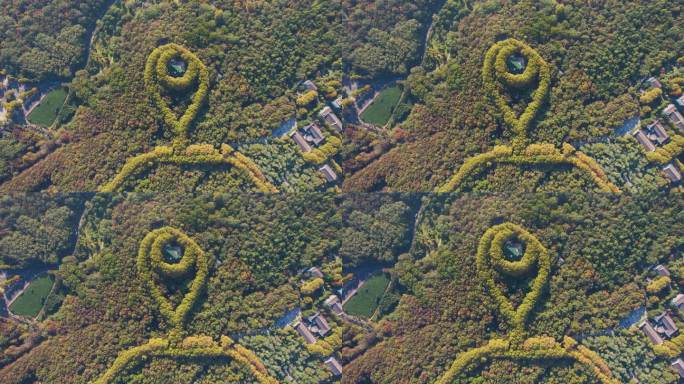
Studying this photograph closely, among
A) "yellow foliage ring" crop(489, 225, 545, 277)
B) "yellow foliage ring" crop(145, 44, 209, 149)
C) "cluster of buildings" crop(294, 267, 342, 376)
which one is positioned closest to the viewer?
"yellow foliage ring" crop(489, 225, 545, 277)

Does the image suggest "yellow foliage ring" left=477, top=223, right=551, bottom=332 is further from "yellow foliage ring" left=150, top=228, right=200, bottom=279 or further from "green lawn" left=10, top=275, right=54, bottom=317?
"green lawn" left=10, top=275, right=54, bottom=317

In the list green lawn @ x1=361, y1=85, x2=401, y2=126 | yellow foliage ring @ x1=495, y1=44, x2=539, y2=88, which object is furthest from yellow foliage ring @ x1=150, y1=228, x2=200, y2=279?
yellow foliage ring @ x1=495, y1=44, x2=539, y2=88

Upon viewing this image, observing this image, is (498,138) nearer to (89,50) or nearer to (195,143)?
(195,143)

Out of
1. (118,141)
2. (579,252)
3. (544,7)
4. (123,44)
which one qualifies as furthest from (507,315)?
(123,44)

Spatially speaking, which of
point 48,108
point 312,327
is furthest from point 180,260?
point 48,108

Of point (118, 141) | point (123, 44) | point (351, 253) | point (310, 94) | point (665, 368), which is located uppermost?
point (123, 44)

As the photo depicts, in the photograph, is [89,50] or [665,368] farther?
[89,50]
